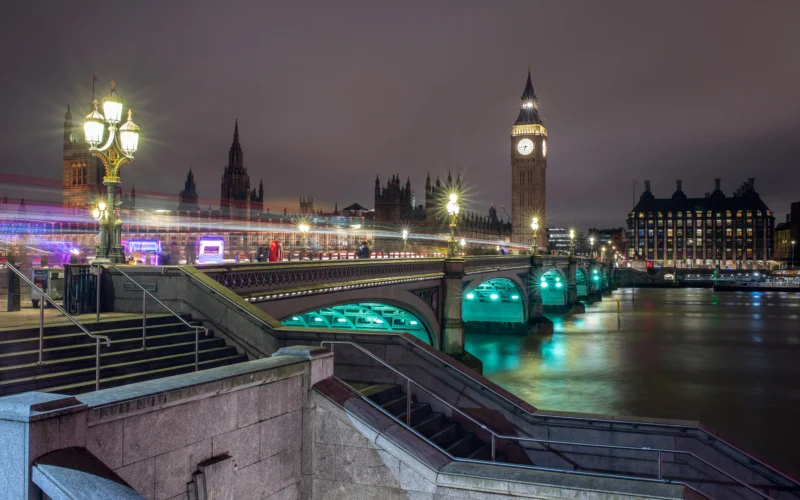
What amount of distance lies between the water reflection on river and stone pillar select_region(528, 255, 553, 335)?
189 centimetres

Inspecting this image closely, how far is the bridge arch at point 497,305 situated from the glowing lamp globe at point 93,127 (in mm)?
51216

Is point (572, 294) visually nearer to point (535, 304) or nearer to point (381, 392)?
point (535, 304)

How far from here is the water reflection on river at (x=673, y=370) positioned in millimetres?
32469

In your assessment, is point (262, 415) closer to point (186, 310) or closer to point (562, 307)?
point (186, 310)

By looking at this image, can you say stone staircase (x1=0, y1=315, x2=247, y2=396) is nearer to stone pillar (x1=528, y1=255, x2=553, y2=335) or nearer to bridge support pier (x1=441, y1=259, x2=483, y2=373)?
bridge support pier (x1=441, y1=259, x2=483, y2=373)

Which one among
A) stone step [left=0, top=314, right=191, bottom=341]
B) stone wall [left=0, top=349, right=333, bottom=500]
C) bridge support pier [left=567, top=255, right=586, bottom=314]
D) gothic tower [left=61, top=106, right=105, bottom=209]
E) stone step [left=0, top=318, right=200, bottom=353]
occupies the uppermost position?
gothic tower [left=61, top=106, right=105, bottom=209]

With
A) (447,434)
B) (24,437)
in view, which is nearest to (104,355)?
(24,437)

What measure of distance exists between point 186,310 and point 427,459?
22.9 feet

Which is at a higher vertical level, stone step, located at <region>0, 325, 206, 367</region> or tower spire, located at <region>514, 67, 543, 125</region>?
tower spire, located at <region>514, 67, 543, 125</region>

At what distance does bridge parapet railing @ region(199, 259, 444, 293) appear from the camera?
1709 cm

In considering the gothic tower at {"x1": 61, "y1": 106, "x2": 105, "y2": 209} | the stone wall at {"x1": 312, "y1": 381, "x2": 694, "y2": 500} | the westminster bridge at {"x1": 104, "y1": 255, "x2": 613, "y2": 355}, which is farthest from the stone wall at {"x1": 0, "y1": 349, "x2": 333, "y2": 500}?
the gothic tower at {"x1": 61, "y1": 106, "x2": 105, "y2": 209}

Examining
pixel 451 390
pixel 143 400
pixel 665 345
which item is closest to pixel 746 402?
pixel 665 345

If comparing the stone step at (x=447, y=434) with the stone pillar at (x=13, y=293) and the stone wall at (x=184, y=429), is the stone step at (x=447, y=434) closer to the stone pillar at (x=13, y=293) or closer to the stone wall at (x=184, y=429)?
the stone wall at (x=184, y=429)

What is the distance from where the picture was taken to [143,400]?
7.88m
